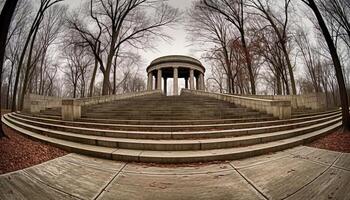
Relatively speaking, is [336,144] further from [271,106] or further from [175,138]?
[175,138]

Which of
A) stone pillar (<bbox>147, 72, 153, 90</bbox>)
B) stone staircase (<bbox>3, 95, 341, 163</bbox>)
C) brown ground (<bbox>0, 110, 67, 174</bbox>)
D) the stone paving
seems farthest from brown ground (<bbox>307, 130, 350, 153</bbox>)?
stone pillar (<bbox>147, 72, 153, 90</bbox>)

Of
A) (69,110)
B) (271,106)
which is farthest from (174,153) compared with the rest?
(271,106)

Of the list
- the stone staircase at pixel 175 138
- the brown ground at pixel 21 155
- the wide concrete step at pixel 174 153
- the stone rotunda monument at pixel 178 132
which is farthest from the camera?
the stone rotunda monument at pixel 178 132

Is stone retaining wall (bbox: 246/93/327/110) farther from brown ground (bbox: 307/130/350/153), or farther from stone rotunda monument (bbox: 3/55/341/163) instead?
brown ground (bbox: 307/130/350/153)

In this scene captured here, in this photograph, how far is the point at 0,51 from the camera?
4.78 m

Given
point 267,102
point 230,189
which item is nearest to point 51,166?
point 230,189

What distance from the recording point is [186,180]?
10.5 feet

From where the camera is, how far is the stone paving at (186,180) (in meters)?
2.61

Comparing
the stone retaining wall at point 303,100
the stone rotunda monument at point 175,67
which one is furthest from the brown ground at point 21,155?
the stone rotunda monument at point 175,67

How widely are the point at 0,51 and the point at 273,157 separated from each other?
821cm

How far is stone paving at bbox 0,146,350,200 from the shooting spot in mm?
2607

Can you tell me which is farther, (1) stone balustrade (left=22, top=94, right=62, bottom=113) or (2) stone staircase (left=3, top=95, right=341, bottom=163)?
(1) stone balustrade (left=22, top=94, right=62, bottom=113)

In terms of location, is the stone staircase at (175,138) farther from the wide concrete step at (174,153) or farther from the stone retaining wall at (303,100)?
the stone retaining wall at (303,100)

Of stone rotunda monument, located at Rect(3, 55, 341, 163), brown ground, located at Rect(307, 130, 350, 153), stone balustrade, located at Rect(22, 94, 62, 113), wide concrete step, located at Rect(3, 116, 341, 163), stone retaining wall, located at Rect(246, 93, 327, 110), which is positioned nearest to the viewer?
wide concrete step, located at Rect(3, 116, 341, 163)
